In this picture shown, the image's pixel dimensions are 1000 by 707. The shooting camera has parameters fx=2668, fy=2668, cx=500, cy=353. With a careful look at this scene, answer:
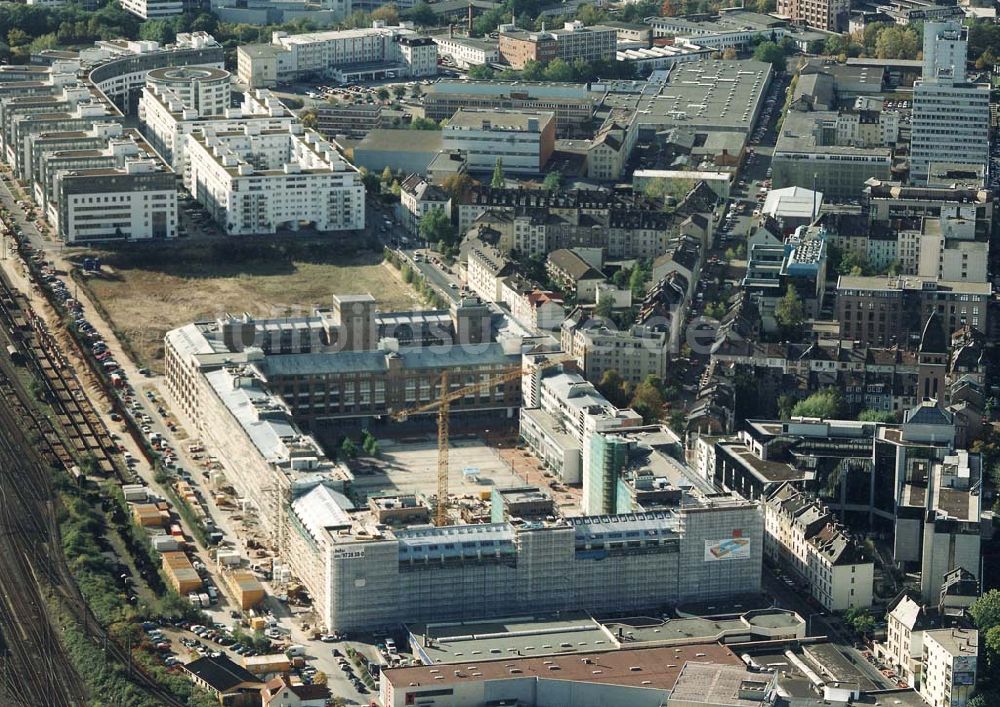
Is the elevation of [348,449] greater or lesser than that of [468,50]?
lesser

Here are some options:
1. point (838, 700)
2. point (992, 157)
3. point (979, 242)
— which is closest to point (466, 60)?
point (992, 157)

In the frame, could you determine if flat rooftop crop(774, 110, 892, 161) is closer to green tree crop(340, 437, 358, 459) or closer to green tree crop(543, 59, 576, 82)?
green tree crop(543, 59, 576, 82)

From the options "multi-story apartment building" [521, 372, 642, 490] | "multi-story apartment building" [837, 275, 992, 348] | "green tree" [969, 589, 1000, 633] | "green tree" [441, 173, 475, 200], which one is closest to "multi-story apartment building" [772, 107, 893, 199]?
"green tree" [441, 173, 475, 200]

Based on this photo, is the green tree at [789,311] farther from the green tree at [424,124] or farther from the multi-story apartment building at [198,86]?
the multi-story apartment building at [198,86]

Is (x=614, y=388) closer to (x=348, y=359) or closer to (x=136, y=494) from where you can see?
(x=348, y=359)

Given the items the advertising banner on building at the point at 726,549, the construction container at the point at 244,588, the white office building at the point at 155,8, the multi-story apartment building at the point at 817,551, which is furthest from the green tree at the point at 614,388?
the white office building at the point at 155,8

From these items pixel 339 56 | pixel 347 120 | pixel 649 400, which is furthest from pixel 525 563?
pixel 339 56

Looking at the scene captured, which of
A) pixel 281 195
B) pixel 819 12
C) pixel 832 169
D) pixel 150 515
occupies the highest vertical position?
pixel 281 195
